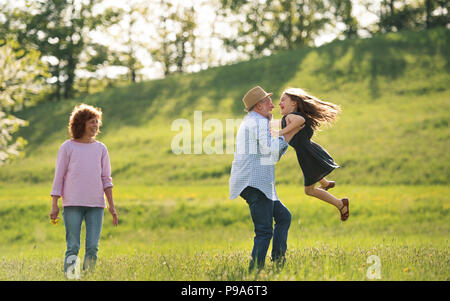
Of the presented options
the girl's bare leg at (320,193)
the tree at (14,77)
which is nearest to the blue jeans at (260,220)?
the girl's bare leg at (320,193)

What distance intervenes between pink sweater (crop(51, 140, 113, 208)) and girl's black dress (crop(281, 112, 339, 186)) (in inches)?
96.9

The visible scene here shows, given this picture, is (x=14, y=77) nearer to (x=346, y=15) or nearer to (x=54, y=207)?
(x=54, y=207)

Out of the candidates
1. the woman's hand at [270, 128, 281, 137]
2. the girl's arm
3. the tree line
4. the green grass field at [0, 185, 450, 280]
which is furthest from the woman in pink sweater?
the tree line

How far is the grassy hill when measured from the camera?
2508 cm

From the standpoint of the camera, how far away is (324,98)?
37438 millimetres

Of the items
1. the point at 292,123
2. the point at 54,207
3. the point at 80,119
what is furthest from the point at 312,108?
the point at 54,207

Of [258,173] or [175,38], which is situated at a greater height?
[175,38]

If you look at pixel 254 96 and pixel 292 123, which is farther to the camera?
pixel 292 123

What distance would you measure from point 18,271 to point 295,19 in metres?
57.6

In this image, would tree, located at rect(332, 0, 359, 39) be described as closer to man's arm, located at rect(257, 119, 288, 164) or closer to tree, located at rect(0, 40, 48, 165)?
tree, located at rect(0, 40, 48, 165)

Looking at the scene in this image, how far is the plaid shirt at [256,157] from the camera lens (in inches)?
243

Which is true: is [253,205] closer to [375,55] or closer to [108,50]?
[375,55]

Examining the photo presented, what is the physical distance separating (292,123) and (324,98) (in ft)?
104

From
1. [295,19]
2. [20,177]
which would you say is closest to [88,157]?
[20,177]
